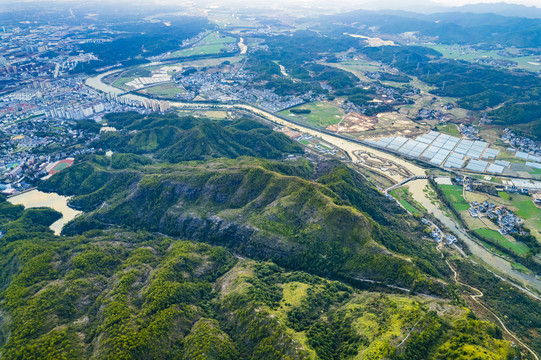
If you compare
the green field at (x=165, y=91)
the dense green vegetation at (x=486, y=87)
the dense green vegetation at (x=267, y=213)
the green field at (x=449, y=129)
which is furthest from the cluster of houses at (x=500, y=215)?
the green field at (x=165, y=91)

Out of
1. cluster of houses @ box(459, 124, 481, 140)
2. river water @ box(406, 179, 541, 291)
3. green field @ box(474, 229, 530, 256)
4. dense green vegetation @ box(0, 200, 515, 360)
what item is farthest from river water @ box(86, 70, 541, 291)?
cluster of houses @ box(459, 124, 481, 140)

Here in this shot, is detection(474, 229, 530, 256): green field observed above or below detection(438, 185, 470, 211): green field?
below

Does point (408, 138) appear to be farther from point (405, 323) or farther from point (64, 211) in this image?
point (64, 211)

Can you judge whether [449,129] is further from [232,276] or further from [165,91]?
[165,91]

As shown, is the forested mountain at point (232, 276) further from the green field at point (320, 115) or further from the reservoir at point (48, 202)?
the green field at point (320, 115)

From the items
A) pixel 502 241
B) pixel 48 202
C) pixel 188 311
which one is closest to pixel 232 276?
pixel 188 311

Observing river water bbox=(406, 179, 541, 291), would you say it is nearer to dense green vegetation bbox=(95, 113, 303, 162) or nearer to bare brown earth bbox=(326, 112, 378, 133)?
dense green vegetation bbox=(95, 113, 303, 162)
